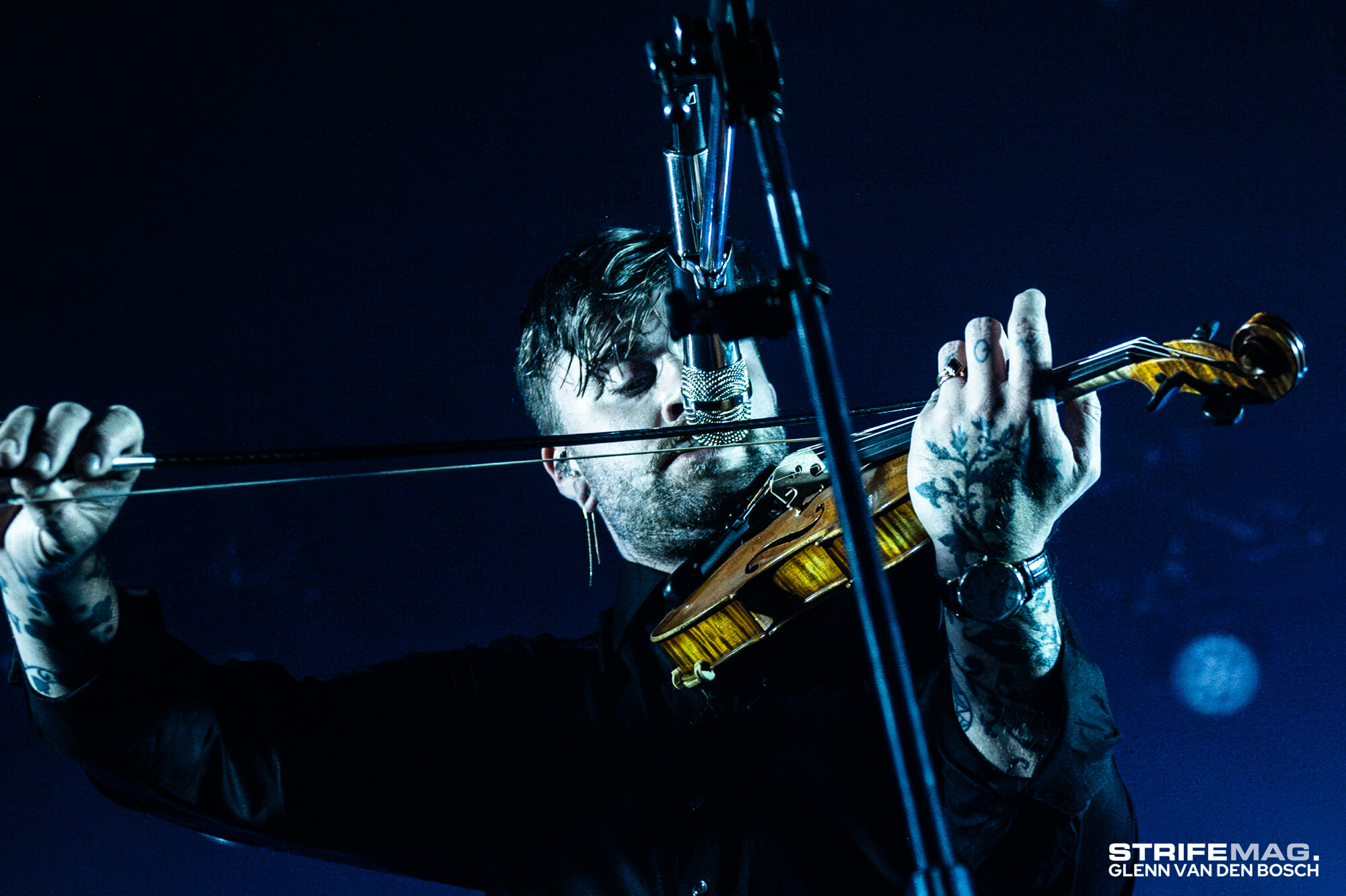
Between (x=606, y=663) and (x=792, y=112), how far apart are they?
1411mm

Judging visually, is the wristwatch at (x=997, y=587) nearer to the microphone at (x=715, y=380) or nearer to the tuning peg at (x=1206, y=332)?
the tuning peg at (x=1206, y=332)

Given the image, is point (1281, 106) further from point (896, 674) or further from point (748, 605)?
point (896, 674)

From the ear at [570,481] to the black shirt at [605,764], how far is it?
218mm

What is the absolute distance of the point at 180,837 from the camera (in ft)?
7.66

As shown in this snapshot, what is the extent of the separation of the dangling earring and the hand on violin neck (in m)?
1.17

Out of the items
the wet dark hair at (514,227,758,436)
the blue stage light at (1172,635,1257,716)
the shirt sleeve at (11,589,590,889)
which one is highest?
the wet dark hair at (514,227,758,436)

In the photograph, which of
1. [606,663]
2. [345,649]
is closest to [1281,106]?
[606,663]

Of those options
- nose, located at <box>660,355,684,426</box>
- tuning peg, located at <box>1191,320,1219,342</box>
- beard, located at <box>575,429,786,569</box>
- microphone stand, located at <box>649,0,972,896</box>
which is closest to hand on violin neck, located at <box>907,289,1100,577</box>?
tuning peg, located at <box>1191,320,1219,342</box>

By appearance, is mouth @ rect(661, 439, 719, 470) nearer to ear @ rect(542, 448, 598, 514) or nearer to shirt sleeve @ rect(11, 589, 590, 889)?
ear @ rect(542, 448, 598, 514)

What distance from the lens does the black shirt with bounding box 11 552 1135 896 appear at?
152 centimetres

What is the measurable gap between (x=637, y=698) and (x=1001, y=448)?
974 mm

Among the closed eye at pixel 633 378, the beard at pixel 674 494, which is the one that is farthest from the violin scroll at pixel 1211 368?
the closed eye at pixel 633 378

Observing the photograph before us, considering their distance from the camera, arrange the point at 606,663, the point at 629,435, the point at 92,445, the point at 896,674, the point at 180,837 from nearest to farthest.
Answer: the point at 896,674 < the point at 92,445 < the point at 629,435 < the point at 606,663 < the point at 180,837

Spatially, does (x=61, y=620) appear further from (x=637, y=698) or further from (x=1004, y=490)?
(x=1004, y=490)
